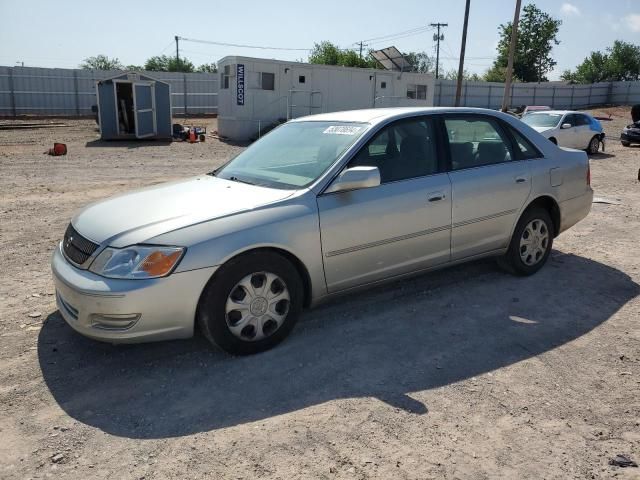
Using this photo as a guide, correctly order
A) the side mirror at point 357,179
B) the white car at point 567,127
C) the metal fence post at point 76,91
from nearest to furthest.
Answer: the side mirror at point 357,179, the white car at point 567,127, the metal fence post at point 76,91

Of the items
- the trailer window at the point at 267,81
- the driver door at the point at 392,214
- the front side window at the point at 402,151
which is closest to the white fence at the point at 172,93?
the trailer window at the point at 267,81

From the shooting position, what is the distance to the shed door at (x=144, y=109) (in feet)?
65.0

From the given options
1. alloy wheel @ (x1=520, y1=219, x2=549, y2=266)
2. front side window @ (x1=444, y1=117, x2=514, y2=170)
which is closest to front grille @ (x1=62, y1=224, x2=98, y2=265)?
front side window @ (x1=444, y1=117, x2=514, y2=170)

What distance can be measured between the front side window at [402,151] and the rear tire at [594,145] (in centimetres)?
1615

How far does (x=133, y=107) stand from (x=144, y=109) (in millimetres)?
429

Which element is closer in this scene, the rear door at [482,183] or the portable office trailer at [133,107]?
the rear door at [482,183]

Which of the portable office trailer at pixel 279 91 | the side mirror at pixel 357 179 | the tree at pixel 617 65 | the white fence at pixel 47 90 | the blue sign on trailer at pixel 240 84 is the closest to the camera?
the side mirror at pixel 357 179

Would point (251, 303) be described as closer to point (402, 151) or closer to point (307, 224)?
point (307, 224)

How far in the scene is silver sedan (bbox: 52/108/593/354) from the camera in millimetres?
3305

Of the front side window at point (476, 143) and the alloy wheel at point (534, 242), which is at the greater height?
the front side window at point (476, 143)

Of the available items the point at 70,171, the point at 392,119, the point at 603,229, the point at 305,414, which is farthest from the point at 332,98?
the point at 305,414

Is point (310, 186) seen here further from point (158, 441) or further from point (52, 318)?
point (52, 318)

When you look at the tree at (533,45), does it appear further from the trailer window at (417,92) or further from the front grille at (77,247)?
the front grille at (77,247)

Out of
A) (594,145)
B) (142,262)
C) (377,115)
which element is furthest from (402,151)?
(594,145)
